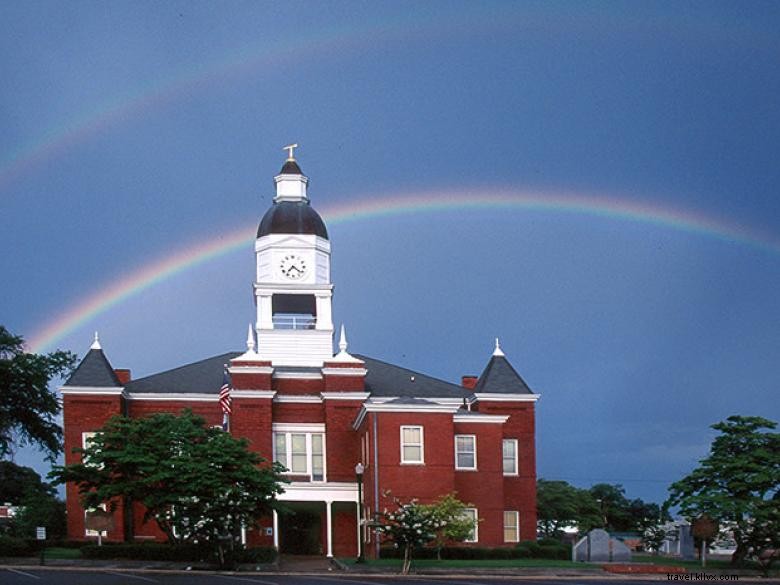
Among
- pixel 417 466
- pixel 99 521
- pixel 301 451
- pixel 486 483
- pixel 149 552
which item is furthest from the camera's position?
pixel 301 451

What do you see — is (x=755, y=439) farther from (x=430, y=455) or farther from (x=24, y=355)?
(x=24, y=355)

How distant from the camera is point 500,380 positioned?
229 ft

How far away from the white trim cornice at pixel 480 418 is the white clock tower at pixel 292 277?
436 inches

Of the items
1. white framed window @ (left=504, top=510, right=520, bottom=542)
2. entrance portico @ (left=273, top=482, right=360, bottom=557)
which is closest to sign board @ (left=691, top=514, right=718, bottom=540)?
white framed window @ (left=504, top=510, right=520, bottom=542)

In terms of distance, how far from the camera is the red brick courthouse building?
197 feet

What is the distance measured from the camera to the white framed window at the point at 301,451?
66.2 meters

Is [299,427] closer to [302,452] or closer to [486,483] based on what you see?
[302,452]

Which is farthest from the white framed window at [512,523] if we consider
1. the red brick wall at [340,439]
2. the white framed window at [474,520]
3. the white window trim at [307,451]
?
the white window trim at [307,451]

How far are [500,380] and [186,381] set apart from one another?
62.0 ft

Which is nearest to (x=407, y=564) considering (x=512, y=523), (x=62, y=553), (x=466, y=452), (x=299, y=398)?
(x=466, y=452)

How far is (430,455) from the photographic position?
196ft

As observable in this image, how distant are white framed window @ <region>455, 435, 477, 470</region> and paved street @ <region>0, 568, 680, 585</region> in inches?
688

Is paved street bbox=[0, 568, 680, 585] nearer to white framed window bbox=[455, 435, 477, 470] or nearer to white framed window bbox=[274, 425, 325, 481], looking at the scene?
white framed window bbox=[455, 435, 477, 470]

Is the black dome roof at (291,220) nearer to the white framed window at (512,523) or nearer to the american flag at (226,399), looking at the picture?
the american flag at (226,399)
